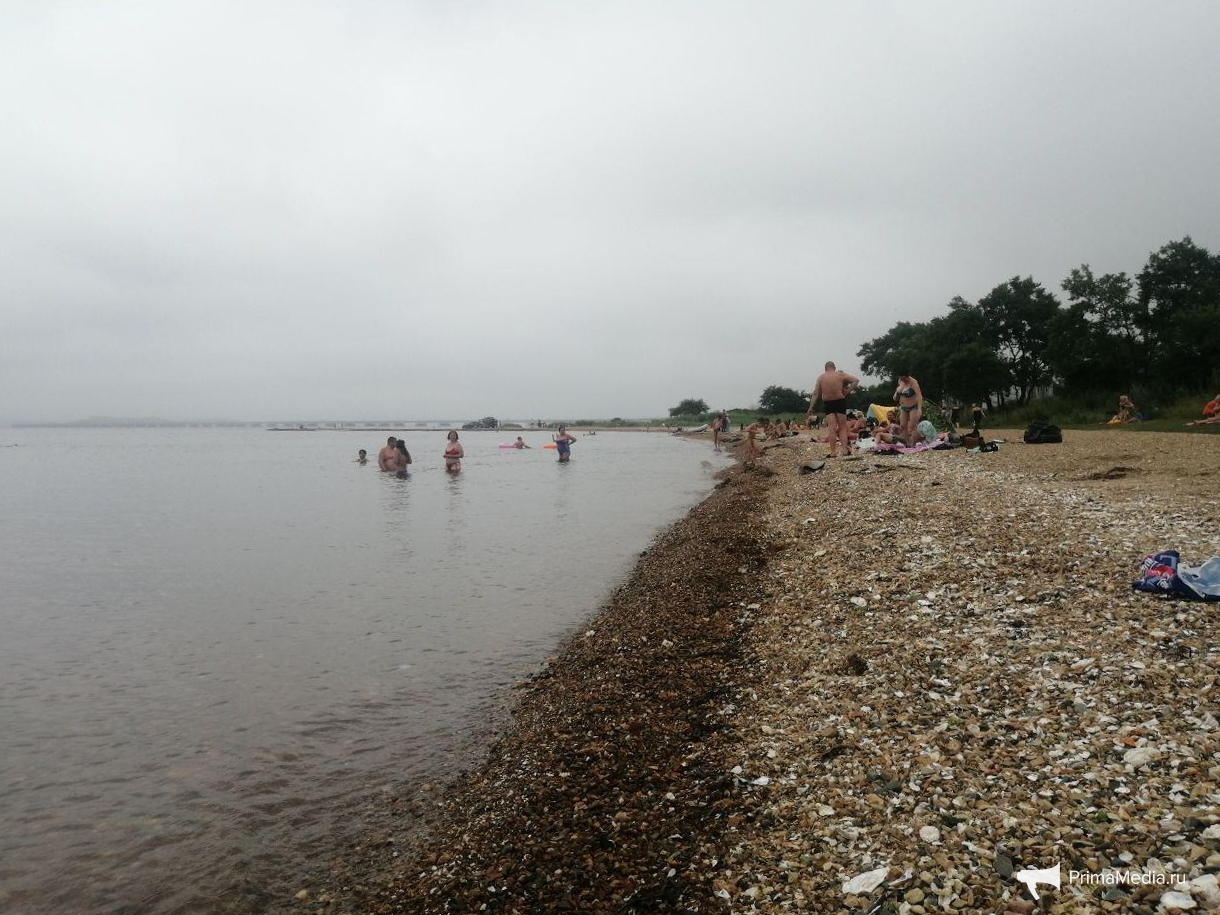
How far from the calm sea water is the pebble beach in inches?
31.6

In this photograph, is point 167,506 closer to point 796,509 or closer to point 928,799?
point 796,509

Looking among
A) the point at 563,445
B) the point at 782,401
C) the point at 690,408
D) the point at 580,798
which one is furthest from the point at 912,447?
the point at 690,408

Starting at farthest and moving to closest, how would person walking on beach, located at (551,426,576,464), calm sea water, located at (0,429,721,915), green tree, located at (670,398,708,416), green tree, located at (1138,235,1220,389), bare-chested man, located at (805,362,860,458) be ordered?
green tree, located at (670,398,708,416) → person walking on beach, located at (551,426,576,464) → green tree, located at (1138,235,1220,389) → bare-chested man, located at (805,362,860,458) → calm sea water, located at (0,429,721,915)

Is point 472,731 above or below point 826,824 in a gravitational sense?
below

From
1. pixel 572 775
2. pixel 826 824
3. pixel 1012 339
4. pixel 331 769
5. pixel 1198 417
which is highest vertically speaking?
pixel 1012 339

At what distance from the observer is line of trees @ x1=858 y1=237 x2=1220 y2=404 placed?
116 ft

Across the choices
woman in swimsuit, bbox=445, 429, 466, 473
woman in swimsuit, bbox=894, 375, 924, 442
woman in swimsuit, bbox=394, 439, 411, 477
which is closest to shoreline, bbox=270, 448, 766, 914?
woman in swimsuit, bbox=894, 375, 924, 442

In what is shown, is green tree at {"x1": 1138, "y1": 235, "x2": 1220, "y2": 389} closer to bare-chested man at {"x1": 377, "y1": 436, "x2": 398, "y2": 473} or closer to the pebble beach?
the pebble beach

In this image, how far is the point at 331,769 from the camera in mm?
5543

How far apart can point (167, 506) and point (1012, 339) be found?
2094 inches

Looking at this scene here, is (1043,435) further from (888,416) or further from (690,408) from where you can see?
(690,408)

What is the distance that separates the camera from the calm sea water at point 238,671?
4609mm

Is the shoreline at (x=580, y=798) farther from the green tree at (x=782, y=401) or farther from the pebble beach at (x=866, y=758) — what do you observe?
the green tree at (x=782, y=401)

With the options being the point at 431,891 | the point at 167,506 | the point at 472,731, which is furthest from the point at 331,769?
the point at 167,506
